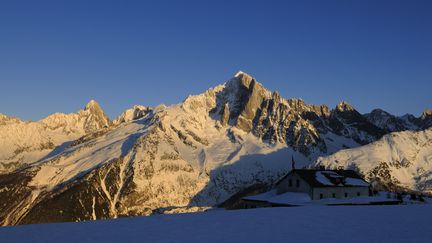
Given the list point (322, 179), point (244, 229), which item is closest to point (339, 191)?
point (322, 179)

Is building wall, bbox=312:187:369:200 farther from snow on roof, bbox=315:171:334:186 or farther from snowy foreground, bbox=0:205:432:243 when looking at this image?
snowy foreground, bbox=0:205:432:243

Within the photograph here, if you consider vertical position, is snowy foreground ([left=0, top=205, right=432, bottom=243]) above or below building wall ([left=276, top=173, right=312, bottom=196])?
below

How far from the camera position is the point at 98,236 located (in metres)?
27.1

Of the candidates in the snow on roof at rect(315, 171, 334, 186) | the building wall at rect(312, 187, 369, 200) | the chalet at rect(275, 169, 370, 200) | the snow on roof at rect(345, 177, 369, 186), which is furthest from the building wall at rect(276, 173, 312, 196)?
the snow on roof at rect(345, 177, 369, 186)

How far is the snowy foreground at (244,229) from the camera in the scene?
25.7 m

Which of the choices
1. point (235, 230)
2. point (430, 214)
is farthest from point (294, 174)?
point (235, 230)

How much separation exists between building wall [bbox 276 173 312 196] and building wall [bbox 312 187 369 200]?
1.35 m

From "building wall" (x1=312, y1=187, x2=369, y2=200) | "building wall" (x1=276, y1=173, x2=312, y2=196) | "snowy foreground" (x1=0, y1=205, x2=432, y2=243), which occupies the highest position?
"building wall" (x1=276, y1=173, x2=312, y2=196)

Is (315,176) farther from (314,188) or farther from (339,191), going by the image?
(314,188)

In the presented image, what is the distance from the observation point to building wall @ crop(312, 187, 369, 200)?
3098 inches

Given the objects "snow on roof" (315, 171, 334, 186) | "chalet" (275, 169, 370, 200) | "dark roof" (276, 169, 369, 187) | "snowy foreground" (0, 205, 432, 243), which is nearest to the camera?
"snowy foreground" (0, 205, 432, 243)

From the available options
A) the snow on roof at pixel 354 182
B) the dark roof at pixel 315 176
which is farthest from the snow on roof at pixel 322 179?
the snow on roof at pixel 354 182

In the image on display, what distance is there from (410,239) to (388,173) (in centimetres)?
17453

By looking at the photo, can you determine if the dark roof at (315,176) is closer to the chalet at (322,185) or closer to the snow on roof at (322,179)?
the chalet at (322,185)
